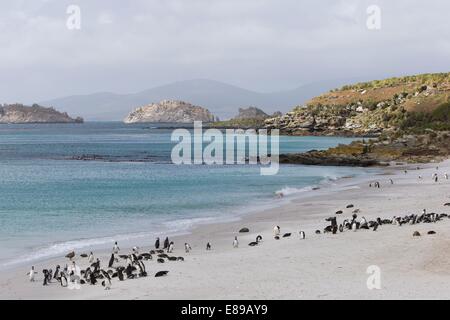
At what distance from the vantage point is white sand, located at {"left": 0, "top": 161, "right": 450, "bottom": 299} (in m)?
16.7

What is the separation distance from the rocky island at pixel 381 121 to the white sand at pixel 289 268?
138ft

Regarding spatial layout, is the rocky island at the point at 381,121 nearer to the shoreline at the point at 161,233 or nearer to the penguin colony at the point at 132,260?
the shoreline at the point at 161,233

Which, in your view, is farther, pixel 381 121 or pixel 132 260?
pixel 381 121

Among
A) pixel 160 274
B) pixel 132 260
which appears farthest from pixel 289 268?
pixel 132 260

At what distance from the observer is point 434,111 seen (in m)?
117

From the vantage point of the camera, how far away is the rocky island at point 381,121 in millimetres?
73062

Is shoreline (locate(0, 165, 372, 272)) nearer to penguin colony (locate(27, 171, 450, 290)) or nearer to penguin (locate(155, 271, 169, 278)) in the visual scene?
penguin colony (locate(27, 171, 450, 290))

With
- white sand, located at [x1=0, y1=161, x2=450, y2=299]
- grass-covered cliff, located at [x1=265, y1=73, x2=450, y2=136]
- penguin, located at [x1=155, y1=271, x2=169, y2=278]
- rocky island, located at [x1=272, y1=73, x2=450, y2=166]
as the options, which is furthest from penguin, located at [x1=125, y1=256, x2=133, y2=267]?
grass-covered cliff, located at [x1=265, y1=73, x2=450, y2=136]

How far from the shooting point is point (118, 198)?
42781 mm

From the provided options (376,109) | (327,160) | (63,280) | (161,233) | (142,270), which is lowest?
(161,233)

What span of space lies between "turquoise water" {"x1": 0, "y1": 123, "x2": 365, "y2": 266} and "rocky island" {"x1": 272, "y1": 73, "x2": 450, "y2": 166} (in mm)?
10517

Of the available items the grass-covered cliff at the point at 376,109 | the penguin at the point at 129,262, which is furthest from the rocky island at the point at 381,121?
the penguin at the point at 129,262

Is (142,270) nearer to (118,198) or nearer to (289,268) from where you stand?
(289,268)

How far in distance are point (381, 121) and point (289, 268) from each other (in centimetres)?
11535
